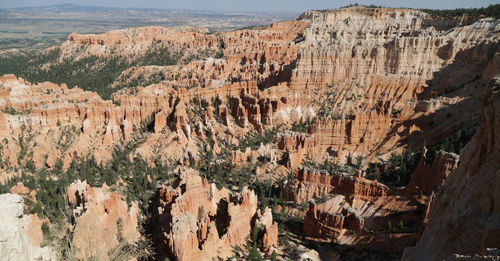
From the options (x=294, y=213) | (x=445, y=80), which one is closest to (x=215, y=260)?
(x=294, y=213)

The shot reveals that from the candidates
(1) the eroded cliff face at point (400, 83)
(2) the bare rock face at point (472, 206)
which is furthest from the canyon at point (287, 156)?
(1) the eroded cliff face at point (400, 83)

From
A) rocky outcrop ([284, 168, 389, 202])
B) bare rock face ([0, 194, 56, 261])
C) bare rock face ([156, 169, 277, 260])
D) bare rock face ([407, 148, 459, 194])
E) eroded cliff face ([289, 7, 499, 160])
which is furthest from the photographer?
eroded cliff face ([289, 7, 499, 160])

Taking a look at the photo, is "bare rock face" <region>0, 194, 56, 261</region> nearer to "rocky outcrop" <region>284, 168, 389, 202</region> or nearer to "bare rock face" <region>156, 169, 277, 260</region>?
"bare rock face" <region>156, 169, 277, 260</region>

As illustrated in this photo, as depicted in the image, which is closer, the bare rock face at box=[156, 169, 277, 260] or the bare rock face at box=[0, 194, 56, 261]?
the bare rock face at box=[0, 194, 56, 261]

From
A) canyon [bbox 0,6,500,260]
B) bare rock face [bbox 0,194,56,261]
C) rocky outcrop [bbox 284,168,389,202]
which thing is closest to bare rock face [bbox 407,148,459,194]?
canyon [bbox 0,6,500,260]

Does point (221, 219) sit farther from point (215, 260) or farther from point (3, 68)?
point (3, 68)

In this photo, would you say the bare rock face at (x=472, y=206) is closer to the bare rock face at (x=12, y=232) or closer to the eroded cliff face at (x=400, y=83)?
the bare rock face at (x=12, y=232)

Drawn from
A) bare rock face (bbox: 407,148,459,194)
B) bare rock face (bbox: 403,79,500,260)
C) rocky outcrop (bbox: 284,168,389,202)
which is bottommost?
rocky outcrop (bbox: 284,168,389,202)
